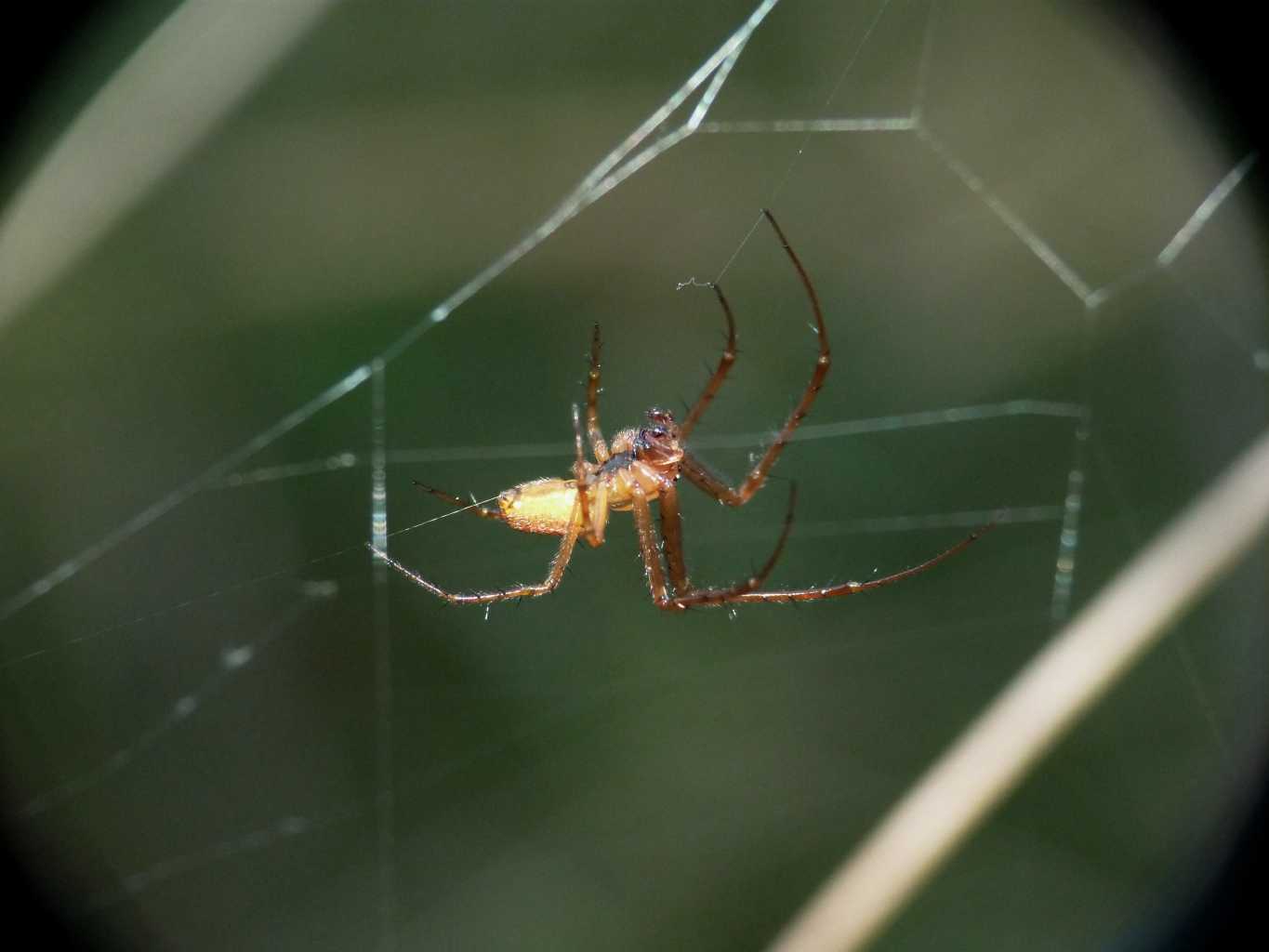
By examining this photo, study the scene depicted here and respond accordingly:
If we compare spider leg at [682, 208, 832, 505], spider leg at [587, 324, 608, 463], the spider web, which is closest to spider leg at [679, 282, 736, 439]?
spider leg at [682, 208, 832, 505]

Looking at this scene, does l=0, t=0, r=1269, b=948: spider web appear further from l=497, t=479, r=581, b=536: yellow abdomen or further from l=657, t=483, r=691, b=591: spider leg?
l=657, t=483, r=691, b=591: spider leg

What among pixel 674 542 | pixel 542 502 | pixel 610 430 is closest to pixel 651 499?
pixel 674 542

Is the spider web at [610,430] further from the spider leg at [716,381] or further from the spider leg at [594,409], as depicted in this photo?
the spider leg at [716,381]

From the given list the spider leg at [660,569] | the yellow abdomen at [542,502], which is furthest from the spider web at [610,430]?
the spider leg at [660,569]

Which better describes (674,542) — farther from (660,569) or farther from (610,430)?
(610,430)

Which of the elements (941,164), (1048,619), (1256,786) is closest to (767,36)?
(941,164)

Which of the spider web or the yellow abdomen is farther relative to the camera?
the spider web
